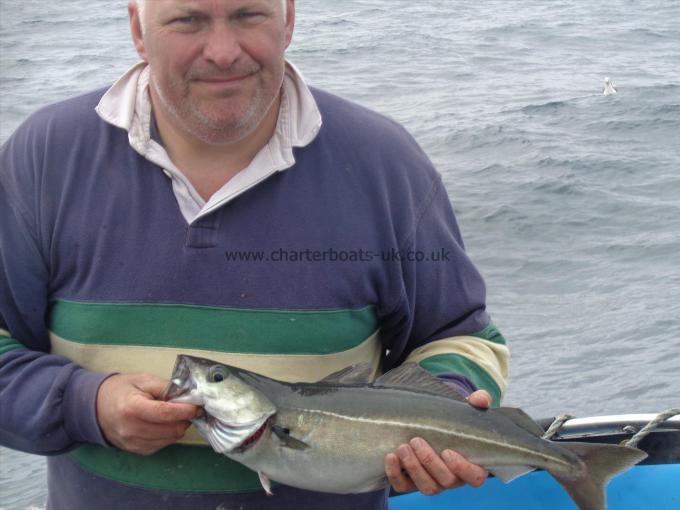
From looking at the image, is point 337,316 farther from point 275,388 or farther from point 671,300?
point 671,300

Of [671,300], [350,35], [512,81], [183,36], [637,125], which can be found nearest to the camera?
[183,36]

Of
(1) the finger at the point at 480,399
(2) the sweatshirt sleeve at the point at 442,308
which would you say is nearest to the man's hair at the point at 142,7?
(2) the sweatshirt sleeve at the point at 442,308

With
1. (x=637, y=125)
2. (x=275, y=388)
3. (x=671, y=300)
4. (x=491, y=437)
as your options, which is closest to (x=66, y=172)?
(x=275, y=388)

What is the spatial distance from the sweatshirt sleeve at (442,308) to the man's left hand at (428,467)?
293mm

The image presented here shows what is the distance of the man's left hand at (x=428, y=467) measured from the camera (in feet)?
8.83

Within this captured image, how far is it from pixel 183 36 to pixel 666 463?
8.35ft

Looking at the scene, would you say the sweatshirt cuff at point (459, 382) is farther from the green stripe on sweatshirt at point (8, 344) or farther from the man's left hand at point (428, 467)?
the green stripe on sweatshirt at point (8, 344)

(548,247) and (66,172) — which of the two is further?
(548,247)

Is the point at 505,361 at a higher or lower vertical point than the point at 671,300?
higher

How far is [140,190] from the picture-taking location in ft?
9.19

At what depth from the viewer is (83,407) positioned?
8.89 ft

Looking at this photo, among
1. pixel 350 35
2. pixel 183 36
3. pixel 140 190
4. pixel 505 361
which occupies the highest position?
pixel 183 36

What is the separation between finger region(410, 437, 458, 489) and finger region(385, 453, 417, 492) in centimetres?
6

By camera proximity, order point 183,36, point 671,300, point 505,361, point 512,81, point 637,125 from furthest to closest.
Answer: point 512,81 → point 637,125 → point 671,300 → point 505,361 → point 183,36
